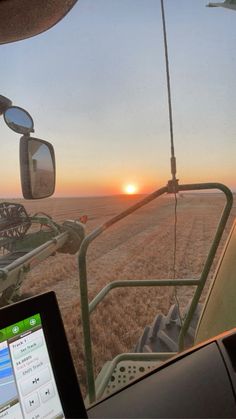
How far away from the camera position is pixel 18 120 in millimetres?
1039

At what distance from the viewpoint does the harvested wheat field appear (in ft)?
4.10

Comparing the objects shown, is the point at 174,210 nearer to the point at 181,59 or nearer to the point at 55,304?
the point at 181,59

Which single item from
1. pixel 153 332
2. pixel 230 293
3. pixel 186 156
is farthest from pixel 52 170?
pixel 153 332

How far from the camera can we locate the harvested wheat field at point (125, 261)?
4.10 ft

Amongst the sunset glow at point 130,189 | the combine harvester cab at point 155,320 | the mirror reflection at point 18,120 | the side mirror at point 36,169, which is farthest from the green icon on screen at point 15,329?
the sunset glow at point 130,189

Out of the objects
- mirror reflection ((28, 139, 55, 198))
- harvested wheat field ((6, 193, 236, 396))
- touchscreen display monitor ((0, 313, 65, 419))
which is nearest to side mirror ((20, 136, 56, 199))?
mirror reflection ((28, 139, 55, 198))

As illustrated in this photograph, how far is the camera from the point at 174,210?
1.31 metres

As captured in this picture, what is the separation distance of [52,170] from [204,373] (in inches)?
22.3

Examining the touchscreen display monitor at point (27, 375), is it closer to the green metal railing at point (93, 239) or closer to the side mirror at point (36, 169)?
the side mirror at point (36, 169)

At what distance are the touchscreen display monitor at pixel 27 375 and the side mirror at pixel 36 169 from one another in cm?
40

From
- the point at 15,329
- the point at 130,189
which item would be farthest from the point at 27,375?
the point at 130,189

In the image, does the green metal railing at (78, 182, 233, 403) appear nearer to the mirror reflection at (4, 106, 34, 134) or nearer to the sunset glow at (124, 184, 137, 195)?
the sunset glow at (124, 184, 137, 195)

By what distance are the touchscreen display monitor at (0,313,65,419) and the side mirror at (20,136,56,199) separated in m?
0.40

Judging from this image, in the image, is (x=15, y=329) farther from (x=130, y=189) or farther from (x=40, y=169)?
(x=130, y=189)
